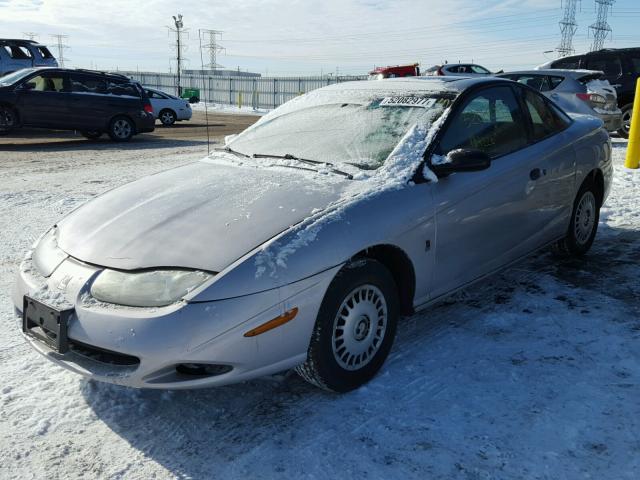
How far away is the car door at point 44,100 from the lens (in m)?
13.0

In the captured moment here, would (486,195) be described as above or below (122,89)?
below

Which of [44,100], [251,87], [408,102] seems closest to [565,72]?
[408,102]

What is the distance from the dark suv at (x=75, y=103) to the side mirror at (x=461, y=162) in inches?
471

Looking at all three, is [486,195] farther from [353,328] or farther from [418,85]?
[353,328]

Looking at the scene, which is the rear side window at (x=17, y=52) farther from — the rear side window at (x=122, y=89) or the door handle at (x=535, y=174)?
the door handle at (x=535, y=174)

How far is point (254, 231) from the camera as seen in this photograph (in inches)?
109

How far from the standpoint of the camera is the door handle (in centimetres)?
409

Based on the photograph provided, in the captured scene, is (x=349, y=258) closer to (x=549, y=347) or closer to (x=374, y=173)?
(x=374, y=173)

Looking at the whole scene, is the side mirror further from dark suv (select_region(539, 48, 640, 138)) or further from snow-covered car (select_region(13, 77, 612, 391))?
dark suv (select_region(539, 48, 640, 138))

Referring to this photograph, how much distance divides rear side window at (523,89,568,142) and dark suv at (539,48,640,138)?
984cm

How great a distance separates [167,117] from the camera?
67.5 ft

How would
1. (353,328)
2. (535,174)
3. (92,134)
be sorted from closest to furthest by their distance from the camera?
(353,328) → (535,174) → (92,134)

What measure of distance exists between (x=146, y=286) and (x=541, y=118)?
125 inches

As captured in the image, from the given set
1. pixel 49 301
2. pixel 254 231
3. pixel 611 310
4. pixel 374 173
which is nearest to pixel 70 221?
pixel 49 301
